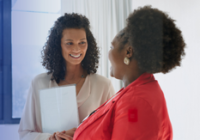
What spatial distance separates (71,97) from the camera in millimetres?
926

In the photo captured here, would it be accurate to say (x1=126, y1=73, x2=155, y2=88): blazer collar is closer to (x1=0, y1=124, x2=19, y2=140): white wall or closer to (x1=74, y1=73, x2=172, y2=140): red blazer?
(x1=74, y1=73, x2=172, y2=140): red blazer

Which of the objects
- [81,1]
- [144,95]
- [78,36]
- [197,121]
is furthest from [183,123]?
[81,1]

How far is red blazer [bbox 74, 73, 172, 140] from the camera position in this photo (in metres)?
0.59

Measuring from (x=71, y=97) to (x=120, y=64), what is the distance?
339 mm

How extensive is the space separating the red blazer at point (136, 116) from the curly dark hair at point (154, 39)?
0.26 feet

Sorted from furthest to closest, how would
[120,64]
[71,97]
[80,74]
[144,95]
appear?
[80,74] < [71,97] < [120,64] < [144,95]

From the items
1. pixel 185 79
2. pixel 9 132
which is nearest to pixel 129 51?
pixel 185 79

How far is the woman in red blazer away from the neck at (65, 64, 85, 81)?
0.33m

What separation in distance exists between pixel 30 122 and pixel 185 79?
0.90 metres

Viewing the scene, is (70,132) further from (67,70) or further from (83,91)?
(67,70)

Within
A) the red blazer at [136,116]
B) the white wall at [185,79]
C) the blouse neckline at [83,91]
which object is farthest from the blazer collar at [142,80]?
the blouse neckline at [83,91]

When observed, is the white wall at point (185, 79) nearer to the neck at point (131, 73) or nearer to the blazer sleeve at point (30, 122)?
the neck at point (131, 73)

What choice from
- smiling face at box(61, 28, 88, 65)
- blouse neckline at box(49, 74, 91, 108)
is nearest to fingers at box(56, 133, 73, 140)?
blouse neckline at box(49, 74, 91, 108)

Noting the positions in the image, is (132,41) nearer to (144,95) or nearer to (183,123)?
(144,95)
